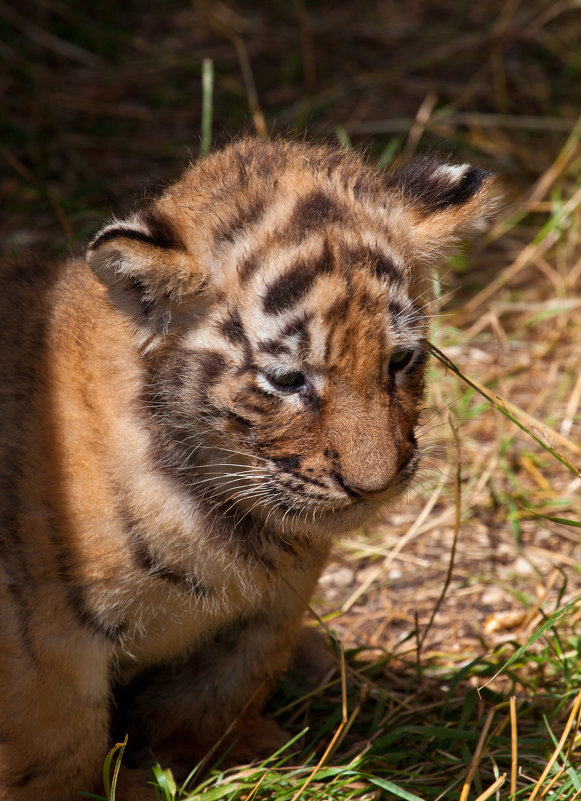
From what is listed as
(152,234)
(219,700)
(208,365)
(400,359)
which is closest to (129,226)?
(152,234)

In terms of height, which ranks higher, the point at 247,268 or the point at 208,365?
the point at 247,268

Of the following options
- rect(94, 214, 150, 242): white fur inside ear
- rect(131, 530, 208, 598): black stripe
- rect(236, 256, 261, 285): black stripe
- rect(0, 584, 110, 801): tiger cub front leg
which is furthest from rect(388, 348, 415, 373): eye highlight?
rect(0, 584, 110, 801): tiger cub front leg

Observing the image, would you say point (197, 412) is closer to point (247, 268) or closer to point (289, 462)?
point (289, 462)

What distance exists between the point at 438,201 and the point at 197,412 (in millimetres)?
1014

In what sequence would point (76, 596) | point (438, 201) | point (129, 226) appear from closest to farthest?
1. point (129, 226)
2. point (76, 596)
3. point (438, 201)

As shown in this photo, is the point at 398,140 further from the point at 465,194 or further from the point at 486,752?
the point at 486,752

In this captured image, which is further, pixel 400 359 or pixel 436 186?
pixel 436 186

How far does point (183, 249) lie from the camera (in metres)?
2.67

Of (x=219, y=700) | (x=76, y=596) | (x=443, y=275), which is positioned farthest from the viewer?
(x=219, y=700)

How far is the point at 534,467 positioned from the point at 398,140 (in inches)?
97.5

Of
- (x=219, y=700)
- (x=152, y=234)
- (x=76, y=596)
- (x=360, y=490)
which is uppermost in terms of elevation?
(x=152, y=234)

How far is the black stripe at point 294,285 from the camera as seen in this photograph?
2.59 meters

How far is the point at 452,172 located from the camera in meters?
A: 3.13

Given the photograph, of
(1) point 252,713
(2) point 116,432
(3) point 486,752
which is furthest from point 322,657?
(2) point 116,432
